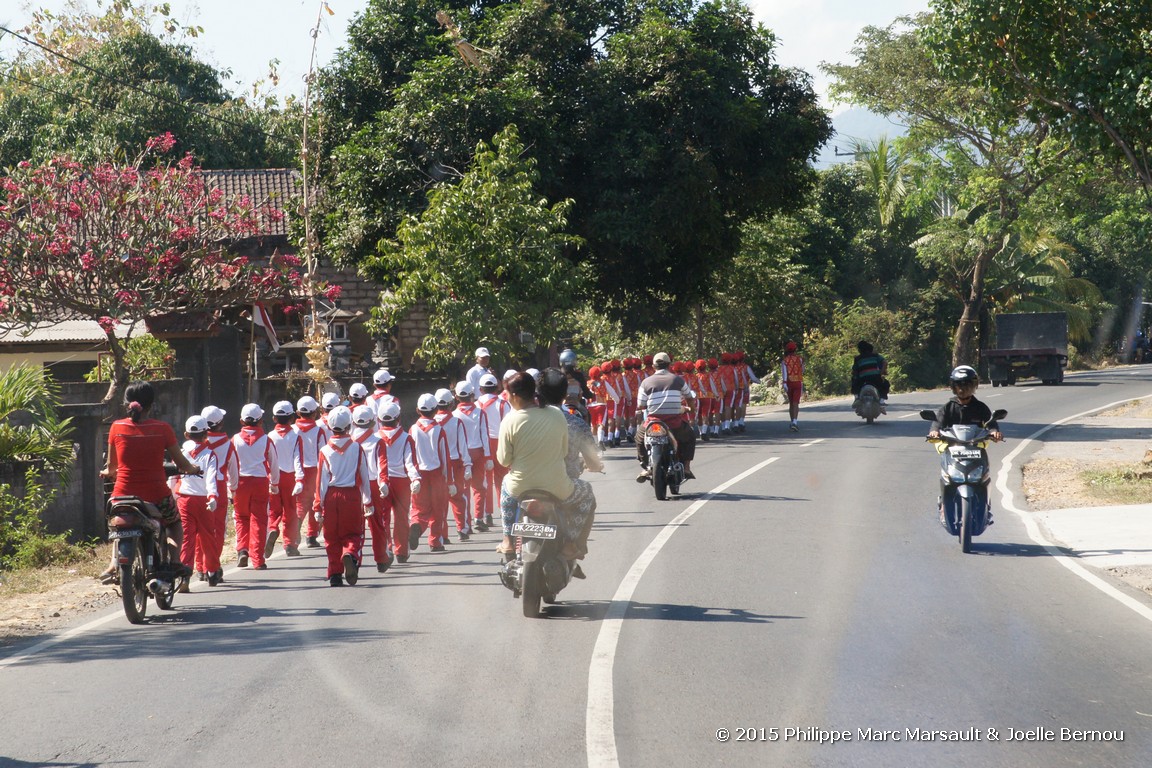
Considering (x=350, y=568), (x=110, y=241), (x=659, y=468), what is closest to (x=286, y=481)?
(x=350, y=568)

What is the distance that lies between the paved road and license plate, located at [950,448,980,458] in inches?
36.0

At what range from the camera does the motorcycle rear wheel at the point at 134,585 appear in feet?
30.8

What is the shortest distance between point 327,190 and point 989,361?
25.1 meters

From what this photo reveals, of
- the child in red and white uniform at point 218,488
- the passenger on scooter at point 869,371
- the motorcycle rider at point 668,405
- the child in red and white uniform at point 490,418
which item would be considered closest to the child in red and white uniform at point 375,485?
the child in red and white uniform at point 218,488

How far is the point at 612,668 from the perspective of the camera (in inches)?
296

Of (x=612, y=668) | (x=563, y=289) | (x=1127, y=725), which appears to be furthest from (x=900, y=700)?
(x=563, y=289)

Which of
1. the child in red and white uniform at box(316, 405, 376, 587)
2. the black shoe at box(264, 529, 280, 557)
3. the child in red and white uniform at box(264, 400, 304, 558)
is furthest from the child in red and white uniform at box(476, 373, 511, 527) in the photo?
the child in red and white uniform at box(316, 405, 376, 587)

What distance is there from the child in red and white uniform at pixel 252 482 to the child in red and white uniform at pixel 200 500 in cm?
56

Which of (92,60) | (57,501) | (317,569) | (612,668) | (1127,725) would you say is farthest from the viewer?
(92,60)

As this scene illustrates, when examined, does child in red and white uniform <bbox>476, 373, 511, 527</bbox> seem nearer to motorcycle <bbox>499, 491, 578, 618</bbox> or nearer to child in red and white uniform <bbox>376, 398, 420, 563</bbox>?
child in red and white uniform <bbox>376, 398, 420, 563</bbox>

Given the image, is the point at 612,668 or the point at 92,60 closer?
the point at 612,668

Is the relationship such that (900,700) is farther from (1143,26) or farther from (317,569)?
(1143,26)

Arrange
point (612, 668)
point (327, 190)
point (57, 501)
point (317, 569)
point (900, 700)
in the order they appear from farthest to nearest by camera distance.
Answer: point (327, 190), point (57, 501), point (317, 569), point (612, 668), point (900, 700)

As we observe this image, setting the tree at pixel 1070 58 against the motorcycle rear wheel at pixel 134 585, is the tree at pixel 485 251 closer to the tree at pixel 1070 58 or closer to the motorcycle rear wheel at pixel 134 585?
the tree at pixel 1070 58
